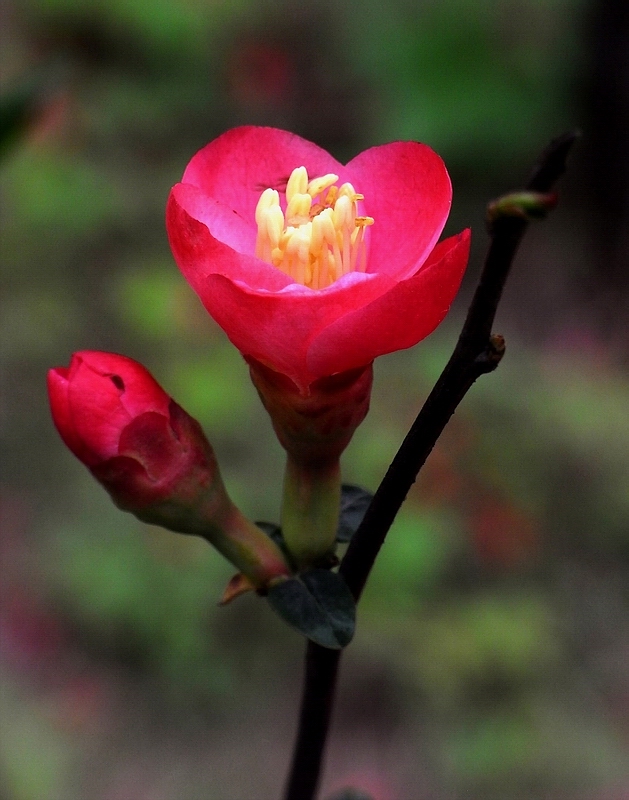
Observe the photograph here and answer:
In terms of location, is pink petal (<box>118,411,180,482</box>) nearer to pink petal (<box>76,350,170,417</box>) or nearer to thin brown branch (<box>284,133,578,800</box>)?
pink petal (<box>76,350,170,417</box>)

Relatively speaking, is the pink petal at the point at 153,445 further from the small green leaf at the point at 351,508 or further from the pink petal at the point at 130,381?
the small green leaf at the point at 351,508

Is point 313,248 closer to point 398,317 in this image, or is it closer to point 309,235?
point 309,235

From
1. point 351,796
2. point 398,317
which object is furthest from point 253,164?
point 351,796

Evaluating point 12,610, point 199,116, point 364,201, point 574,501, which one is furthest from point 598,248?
point 364,201

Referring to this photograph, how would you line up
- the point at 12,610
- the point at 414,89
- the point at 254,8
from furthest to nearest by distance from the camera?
1. the point at 254,8
2. the point at 414,89
3. the point at 12,610

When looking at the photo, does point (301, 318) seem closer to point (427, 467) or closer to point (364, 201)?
point (364, 201)
